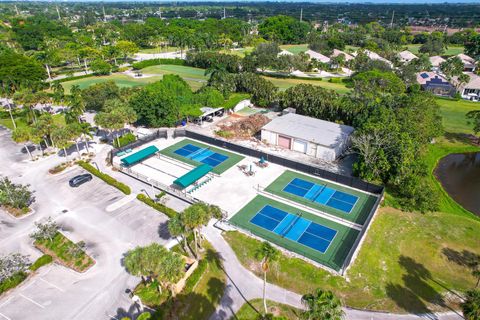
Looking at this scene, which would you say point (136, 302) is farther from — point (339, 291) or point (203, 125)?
point (203, 125)

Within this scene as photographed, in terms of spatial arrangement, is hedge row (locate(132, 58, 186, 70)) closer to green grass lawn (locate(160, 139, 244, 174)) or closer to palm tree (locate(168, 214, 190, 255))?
green grass lawn (locate(160, 139, 244, 174))

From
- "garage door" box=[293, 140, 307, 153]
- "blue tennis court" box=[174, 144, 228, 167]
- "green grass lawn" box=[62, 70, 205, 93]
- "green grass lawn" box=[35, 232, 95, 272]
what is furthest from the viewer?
"green grass lawn" box=[62, 70, 205, 93]

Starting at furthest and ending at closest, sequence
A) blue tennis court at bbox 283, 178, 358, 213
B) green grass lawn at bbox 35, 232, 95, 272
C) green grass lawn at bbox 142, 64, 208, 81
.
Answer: green grass lawn at bbox 142, 64, 208, 81 → blue tennis court at bbox 283, 178, 358, 213 → green grass lawn at bbox 35, 232, 95, 272

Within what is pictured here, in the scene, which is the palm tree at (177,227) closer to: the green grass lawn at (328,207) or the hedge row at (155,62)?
the green grass lawn at (328,207)

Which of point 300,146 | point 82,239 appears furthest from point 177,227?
point 300,146

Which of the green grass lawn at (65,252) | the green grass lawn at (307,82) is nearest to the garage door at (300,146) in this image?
the green grass lawn at (65,252)

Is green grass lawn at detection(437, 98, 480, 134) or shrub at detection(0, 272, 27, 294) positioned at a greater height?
green grass lawn at detection(437, 98, 480, 134)

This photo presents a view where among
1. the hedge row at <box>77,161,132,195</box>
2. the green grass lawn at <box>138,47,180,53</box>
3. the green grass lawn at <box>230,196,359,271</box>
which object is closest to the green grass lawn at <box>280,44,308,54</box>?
the green grass lawn at <box>138,47,180,53</box>
